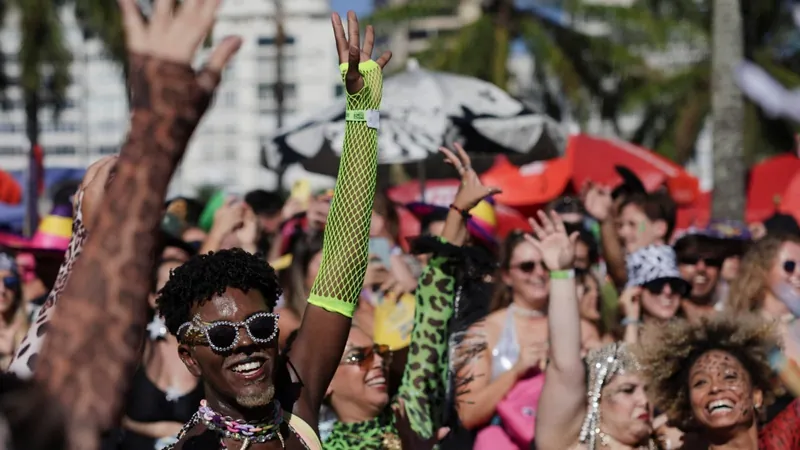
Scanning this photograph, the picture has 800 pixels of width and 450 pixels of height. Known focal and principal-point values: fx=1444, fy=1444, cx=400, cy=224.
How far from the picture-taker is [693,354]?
208 inches

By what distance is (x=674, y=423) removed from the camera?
530cm

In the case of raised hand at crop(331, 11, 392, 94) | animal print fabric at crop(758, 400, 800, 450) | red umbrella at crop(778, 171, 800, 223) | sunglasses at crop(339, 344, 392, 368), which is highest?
raised hand at crop(331, 11, 392, 94)

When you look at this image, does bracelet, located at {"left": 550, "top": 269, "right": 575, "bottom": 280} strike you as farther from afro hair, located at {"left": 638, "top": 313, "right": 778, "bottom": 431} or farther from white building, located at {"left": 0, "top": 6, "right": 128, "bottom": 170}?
white building, located at {"left": 0, "top": 6, "right": 128, "bottom": 170}

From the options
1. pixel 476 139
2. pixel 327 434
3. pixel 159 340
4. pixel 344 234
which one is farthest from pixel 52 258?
pixel 476 139

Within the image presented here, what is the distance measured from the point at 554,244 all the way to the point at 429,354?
753 mm

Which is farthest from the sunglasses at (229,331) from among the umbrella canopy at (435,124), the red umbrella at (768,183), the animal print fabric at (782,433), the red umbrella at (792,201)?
the red umbrella at (768,183)

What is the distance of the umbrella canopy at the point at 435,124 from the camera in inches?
358

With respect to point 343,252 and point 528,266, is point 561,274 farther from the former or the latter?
point 343,252

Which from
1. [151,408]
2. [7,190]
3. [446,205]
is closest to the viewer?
[151,408]

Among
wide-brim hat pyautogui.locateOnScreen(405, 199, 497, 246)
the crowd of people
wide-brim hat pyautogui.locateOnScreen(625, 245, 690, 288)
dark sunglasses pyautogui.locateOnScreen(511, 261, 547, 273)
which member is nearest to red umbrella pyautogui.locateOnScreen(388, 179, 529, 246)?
wide-brim hat pyautogui.locateOnScreen(405, 199, 497, 246)

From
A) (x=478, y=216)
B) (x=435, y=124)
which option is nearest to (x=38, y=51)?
(x=435, y=124)

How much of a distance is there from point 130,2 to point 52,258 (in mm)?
4221

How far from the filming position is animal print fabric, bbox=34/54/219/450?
2.05m

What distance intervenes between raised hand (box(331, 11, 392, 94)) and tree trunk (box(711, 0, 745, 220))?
10371 mm
